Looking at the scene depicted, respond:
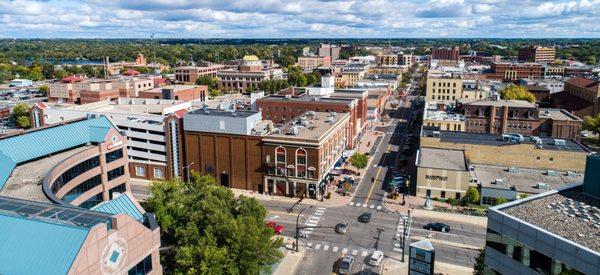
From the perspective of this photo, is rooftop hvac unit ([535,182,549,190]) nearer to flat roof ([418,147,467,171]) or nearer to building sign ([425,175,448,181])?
flat roof ([418,147,467,171])

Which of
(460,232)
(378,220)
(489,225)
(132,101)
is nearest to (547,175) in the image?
(460,232)

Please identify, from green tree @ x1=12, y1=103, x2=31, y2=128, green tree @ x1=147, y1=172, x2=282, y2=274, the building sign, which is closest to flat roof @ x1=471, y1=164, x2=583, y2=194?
the building sign

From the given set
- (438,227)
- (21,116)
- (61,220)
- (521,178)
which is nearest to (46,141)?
(61,220)

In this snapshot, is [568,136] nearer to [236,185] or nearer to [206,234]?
[236,185]

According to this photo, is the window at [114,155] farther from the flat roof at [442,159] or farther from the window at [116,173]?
the flat roof at [442,159]

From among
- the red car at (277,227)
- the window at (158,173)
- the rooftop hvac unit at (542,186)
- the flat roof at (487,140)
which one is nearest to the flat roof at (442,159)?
the flat roof at (487,140)

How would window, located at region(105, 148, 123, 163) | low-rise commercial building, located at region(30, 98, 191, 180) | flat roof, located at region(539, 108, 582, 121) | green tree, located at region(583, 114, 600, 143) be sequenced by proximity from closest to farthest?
window, located at region(105, 148, 123, 163), low-rise commercial building, located at region(30, 98, 191, 180), flat roof, located at region(539, 108, 582, 121), green tree, located at region(583, 114, 600, 143)
